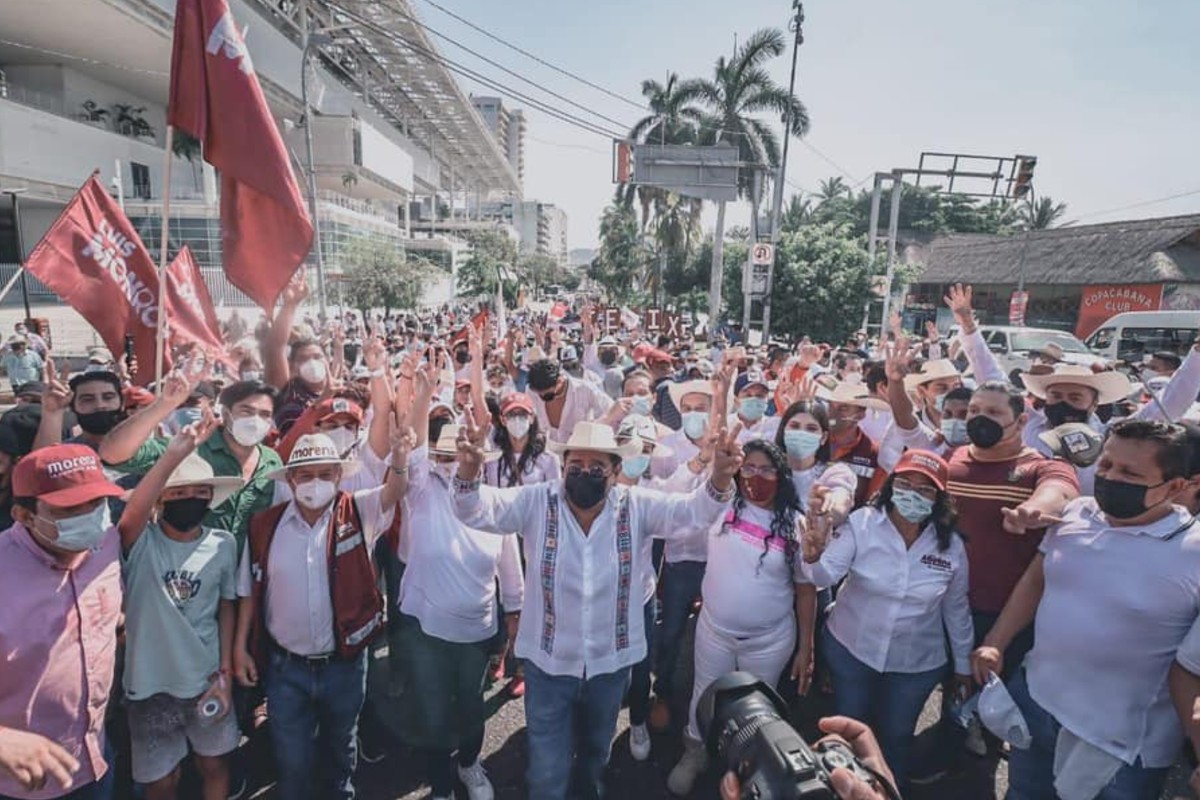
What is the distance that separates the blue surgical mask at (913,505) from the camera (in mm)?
2740

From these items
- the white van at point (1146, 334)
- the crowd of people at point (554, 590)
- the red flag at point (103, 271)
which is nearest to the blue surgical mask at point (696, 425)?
the crowd of people at point (554, 590)

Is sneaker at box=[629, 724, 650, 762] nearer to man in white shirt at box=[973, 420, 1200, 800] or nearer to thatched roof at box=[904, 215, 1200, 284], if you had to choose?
man in white shirt at box=[973, 420, 1200, 800]

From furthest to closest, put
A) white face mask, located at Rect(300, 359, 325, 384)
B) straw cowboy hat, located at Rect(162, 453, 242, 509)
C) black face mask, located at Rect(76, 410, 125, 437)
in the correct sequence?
1. white face mask, located at Rect(300, 359, 325, 384)
2. black face mask, located at Rect(76, 410, 125, 437)
3. straw cowboy hat, located at Rect(162, 453, 242, 509)

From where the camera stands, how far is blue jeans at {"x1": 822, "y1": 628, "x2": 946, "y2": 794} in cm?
283

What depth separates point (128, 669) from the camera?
244 centimetres

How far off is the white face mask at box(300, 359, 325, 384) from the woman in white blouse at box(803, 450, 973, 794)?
3694mm

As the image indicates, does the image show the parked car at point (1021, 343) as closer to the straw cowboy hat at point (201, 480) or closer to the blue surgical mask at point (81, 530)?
the straw cowboy hat at point (201, 480)

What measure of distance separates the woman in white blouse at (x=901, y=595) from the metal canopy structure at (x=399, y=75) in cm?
2854

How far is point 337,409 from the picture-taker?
3785mm

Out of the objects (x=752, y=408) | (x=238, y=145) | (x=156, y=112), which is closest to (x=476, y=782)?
(x=752, y=408)

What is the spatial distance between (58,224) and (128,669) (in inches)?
148

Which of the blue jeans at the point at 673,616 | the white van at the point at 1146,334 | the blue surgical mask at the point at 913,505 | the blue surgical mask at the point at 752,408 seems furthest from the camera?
the white van at the point at 1146,334

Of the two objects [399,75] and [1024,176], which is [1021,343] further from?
[399,75]

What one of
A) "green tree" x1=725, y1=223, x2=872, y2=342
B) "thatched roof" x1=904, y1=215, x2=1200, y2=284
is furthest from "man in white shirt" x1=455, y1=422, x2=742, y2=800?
"thatched roof" x1=904, y1=215, x2=1200, y2=284
